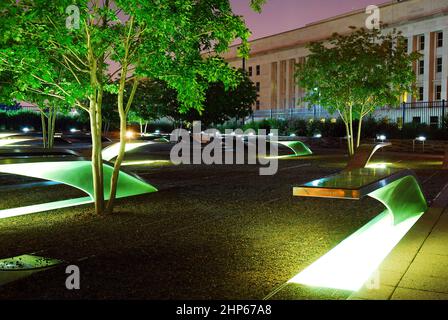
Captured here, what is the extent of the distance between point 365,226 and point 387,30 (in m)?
51.9

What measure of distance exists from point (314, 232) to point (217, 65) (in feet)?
12.6

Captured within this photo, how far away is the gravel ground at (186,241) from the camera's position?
538 centimetres

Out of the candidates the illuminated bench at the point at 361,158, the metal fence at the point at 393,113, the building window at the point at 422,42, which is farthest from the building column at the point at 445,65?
the illuminated bench at the point at 361,158

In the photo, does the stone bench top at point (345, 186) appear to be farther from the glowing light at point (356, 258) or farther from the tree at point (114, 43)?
the tree at point (114, 43)

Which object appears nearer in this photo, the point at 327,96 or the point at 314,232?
the point at 314,232

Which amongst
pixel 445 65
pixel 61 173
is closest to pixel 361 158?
pixel 61 173

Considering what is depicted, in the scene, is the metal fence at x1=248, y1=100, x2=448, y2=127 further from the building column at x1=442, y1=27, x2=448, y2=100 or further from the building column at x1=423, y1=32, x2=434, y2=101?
the building column at x1=423, y1=32, x2=434, y2=101

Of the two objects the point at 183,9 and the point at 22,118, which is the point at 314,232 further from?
the point at 22,118

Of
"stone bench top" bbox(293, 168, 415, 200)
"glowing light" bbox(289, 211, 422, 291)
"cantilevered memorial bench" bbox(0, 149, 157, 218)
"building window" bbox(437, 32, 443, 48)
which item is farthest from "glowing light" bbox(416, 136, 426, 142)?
"building window" bbox(437, 32, 443, 48)

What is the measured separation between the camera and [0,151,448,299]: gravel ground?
17.6 feet
